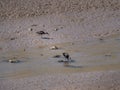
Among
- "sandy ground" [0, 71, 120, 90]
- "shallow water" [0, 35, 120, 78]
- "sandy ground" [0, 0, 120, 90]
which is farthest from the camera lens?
"shallow water" [0, 35, 120, 78]

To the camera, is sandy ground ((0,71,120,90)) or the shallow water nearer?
sandy ground ((0,71,120,90))

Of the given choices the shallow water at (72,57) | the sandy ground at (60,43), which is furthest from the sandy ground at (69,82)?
the shallow water at (72,57)

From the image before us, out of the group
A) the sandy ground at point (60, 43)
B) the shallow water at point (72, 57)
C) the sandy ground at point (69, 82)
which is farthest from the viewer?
the shallow water at point (72, 57)

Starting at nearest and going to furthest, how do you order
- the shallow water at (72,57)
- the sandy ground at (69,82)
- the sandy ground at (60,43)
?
1. the sandy ground at (69,82)
2. the sandy ground at (60,43)
3. the shallow water at (72,57)

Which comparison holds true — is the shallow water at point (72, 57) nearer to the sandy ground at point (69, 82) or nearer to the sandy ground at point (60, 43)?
the sandy ground at point (60, 43)

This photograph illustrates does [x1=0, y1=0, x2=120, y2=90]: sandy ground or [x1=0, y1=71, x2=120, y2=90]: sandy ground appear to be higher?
[x1=0, y1=0, x2=120, y2=90]: sandy ground

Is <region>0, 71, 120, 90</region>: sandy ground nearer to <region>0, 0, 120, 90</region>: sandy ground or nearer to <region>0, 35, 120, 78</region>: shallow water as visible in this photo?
<region>0, 0, 120, 90</region>: sandy ground

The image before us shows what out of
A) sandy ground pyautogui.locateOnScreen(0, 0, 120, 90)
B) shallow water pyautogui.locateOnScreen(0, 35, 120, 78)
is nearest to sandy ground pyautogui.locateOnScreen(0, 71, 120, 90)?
sandy ground pyautogui.locateOnScreen(0, 0, 120, 90)

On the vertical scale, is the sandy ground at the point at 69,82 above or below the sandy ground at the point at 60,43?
below

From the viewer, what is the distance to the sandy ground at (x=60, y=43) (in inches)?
274

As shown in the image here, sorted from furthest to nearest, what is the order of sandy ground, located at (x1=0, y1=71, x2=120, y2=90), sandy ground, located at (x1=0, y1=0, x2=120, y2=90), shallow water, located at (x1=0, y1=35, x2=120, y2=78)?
shallow water, located at (x1=0, y1=35, x2=120, y2=78)
sandy ground, located at (x1=0, y1=0, x2=120, y2=90)
sandy ground, located at (x1=0, y1=71, x2=120, y2=90)

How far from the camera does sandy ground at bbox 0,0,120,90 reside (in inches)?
274

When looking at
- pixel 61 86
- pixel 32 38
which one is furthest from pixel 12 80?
pixel 32 38

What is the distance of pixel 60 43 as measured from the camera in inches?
348
